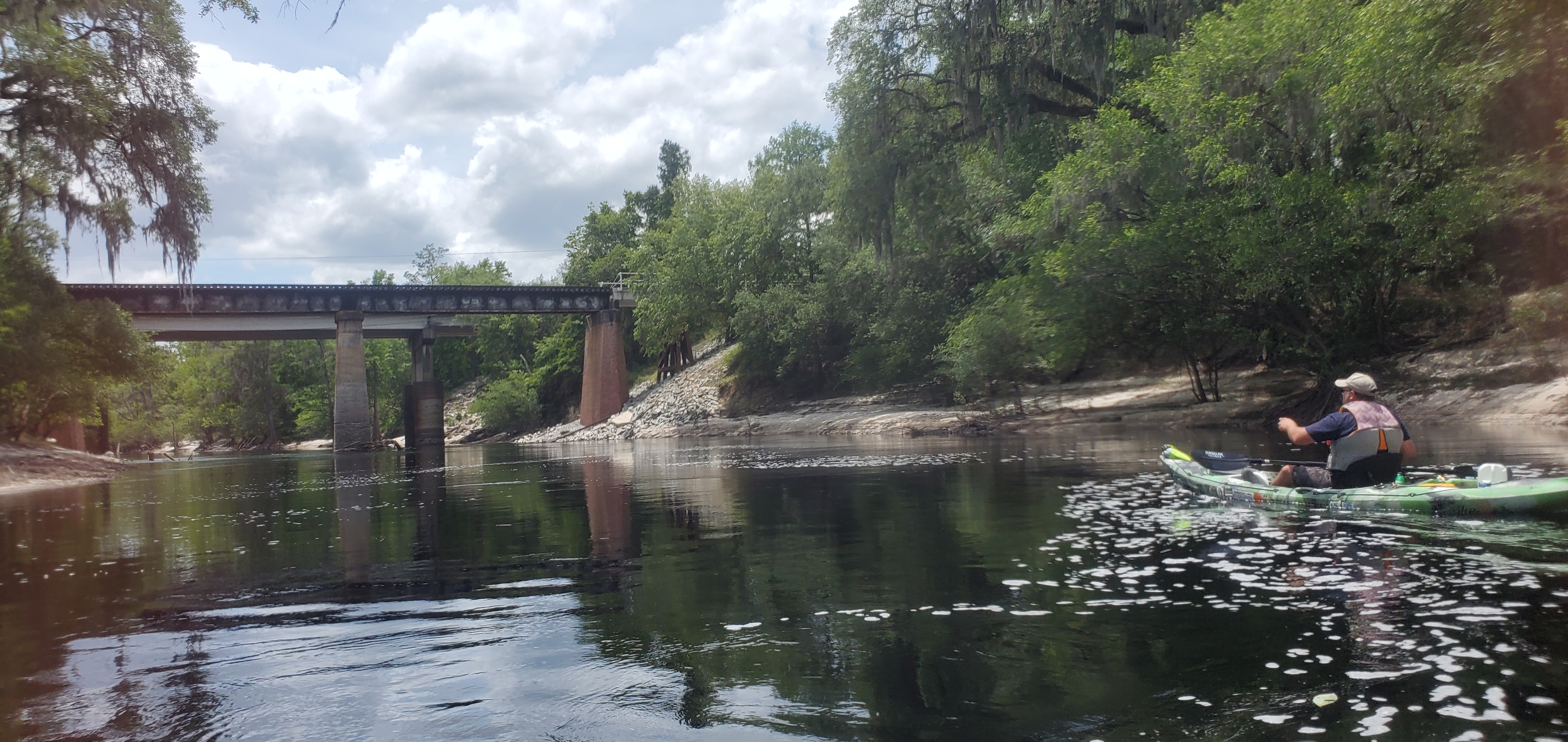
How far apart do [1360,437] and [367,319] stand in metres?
60.2

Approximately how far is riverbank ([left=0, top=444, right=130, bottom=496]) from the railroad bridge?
20.0 metres

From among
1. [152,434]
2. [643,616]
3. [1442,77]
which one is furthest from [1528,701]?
[152,434]

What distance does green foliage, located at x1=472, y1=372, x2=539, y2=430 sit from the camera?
73750mm

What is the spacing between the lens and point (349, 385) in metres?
57.3

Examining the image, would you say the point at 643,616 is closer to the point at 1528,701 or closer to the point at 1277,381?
the point at 1528,701

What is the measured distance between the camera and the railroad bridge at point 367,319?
2060 inches

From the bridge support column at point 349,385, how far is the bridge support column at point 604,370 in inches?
549

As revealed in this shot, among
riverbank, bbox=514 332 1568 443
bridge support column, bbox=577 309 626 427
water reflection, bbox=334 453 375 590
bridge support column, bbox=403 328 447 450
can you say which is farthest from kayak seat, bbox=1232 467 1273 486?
bridge support column, bbox=403 328 447 450

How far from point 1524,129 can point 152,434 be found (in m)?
87.0

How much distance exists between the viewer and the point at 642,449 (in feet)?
124

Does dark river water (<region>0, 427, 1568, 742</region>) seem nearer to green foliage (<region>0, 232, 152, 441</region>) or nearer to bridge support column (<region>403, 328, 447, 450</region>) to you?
green foliage (<region>0, 232, 152, 441</region>)

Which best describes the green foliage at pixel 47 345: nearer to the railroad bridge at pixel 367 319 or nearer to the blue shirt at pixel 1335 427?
the railroad bridge at pixel 367 319

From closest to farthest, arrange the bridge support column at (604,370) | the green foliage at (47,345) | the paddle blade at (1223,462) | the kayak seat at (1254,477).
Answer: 1. the kayak seat at (1254,477)
2. the paddle blade at (1223,462)
3. the green foliage at (47,345)
4. the bridge support column at (604,370)

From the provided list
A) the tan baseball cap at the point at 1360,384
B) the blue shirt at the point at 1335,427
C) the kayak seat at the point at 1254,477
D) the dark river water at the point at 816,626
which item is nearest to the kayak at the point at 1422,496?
the kayak seat at the point at 1254,477
